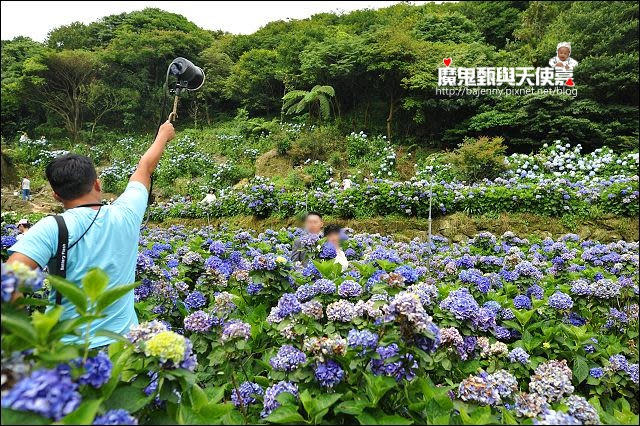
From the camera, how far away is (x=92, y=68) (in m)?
20.2

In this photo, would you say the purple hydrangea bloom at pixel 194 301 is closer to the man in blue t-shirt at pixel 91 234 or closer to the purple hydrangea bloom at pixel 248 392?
the man in blue t-shirt at pixel 91 234

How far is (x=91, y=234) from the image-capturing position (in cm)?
146

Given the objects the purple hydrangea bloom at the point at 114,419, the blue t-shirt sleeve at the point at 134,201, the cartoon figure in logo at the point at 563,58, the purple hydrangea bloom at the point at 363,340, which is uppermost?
the cartoon figure in logo at the point at 563,58

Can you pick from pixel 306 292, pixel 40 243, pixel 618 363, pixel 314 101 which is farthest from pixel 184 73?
pixel 314 101

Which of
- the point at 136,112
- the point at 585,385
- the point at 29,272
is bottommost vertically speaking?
the point at 585,385

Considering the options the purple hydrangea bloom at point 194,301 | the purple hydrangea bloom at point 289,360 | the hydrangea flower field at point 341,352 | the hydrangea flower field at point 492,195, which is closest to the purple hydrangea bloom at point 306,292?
the hydrangea flower field at point 341,352

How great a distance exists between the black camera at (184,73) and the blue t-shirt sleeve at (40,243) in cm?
114

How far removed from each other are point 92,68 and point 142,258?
21.8 meters

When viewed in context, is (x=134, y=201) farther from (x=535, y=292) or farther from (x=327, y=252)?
(x=535, y=292)

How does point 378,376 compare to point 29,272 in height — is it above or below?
below

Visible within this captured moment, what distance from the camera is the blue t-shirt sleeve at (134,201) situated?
159cm

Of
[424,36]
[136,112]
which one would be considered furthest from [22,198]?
[424,36]

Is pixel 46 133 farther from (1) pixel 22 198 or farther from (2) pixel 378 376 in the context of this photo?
(2) pixel 378 376

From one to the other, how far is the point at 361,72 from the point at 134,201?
13.1 m
